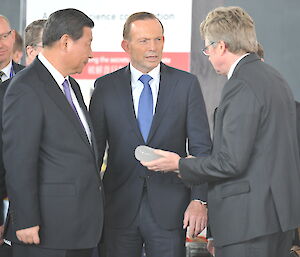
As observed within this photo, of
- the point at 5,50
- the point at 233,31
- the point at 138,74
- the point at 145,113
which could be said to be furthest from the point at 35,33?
the point at 233,31

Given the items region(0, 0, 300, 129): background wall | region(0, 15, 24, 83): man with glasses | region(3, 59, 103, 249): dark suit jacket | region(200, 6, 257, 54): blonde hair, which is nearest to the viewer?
region(3, 59, 103, 249): dark suit jacket

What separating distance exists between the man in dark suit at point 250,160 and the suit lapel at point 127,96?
1.55 ft

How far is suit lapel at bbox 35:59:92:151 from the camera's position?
2.31 m

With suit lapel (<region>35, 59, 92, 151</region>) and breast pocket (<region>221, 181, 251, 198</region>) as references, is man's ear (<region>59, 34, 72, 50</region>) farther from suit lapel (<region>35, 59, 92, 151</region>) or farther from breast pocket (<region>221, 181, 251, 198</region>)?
breast pocket (<region>221, 181, 251, 198</region>)

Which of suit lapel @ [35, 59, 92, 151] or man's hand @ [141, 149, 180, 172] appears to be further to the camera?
man's hand @ [141, 149, 180, 172]

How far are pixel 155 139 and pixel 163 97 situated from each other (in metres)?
0.20

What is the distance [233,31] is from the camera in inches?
93.9

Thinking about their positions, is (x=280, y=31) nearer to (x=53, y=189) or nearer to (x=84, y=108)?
(x=84, y=108)

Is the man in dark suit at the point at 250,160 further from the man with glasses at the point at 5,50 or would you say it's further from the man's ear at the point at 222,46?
the man with glasses at the point at 5,50

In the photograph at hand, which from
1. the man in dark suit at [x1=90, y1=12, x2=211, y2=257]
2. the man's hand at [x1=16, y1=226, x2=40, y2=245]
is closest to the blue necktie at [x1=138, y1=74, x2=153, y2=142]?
Result: the man in dark suit at [x1=90, y1=12, x2=211, y2=257]

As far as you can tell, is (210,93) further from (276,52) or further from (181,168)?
(181,168)

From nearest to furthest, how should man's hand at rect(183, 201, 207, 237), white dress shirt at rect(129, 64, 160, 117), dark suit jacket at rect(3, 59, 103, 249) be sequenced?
1. dark suit jacket at rect(3, 59, 103, 249)
2. man's hand at rect(183, 201, 207, 237)
3. white dress shirt at rect(129, 64, 160, 117)

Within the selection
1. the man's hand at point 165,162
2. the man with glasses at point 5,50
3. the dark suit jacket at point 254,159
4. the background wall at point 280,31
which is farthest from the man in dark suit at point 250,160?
the background wall at point 280,31

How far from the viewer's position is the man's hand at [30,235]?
222 cm
